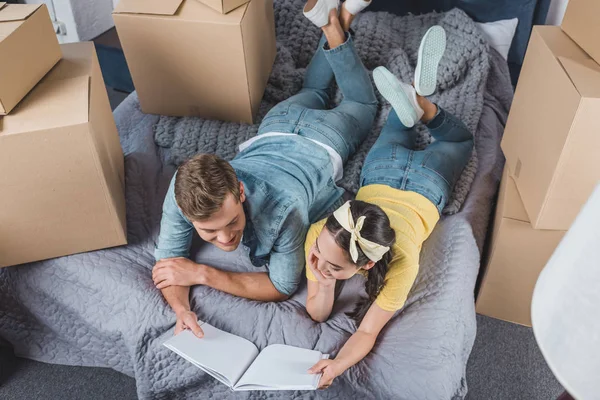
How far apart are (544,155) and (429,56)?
39 cm

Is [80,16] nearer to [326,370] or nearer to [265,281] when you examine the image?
[265,281]

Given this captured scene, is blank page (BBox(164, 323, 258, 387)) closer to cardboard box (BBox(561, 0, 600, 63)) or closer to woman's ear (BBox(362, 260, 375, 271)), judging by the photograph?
woman's ear (BBox(362, 260, 375, 271))

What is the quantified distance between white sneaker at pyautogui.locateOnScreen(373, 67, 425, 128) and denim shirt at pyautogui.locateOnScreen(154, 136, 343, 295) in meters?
0.24

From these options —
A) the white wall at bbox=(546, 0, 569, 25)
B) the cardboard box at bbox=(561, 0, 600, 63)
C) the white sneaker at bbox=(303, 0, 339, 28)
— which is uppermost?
the cardboard box at bbox=(561, 0, 600, 63)

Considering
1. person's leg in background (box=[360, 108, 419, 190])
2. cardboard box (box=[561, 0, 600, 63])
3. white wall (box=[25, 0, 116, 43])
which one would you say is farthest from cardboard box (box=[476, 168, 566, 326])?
white wall (box=[25, 0, 116, 43])

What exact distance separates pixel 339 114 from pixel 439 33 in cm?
33

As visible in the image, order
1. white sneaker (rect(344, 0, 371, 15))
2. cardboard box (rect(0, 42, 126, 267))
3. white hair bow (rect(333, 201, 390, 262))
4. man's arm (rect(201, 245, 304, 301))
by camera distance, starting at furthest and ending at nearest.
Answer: white sneaker (rect(344, 0, 371, 15))
man's arm (rect(201, 245, 304, 301))
cardboard box (rect(0, 42, 126, 267))
white hair bow (rect(333, 201, 390, 262))

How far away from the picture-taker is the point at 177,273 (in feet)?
3.79

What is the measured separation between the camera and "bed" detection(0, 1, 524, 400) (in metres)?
1.04

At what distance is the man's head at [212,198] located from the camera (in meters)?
0.98

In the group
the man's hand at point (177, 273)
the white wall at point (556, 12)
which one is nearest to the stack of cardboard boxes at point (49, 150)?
the man's hand at point (177, 273)

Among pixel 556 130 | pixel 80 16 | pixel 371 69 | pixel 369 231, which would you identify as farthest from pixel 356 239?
pixel 80 16

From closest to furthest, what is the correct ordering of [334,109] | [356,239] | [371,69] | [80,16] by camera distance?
[356,239] → [334,109] → [371,69] → [80,16]

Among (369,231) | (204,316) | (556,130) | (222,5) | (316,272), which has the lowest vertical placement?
(204,316)
